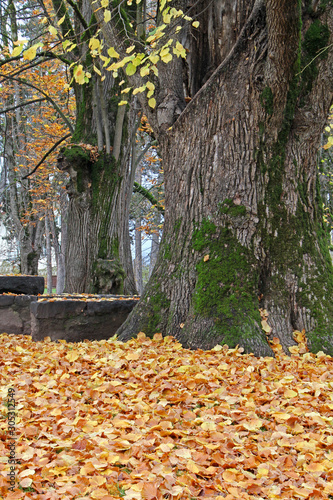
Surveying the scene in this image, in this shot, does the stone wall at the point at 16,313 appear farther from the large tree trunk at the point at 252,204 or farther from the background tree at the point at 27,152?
the background tree at the point at 27,152

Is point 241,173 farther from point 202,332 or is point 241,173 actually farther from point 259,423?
point 259,423

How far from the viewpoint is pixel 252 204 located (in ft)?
13.6

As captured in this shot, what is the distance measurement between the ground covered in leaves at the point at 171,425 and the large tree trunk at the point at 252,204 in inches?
14.9

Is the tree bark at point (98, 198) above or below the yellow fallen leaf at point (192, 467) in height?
above

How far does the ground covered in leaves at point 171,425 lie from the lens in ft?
6.33

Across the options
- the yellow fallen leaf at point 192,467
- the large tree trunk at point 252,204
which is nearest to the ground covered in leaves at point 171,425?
the yellow fallen leaf at point 192,467

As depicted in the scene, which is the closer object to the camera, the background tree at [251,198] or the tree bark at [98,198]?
the background tree at [251,198]

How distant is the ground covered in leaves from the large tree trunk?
38 centimetres

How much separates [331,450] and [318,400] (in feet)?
2.12

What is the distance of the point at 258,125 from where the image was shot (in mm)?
4215

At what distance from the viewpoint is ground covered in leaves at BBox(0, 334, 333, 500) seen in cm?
193

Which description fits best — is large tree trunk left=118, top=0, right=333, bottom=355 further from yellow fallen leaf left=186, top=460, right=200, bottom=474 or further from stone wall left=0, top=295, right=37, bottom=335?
stone wall left=0, top=295, right=37, bottom=335

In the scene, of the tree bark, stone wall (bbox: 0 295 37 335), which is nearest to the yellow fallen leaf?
stone wall (bbox: 0 295 37 335)

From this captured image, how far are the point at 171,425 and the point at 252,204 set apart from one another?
2.37 m
